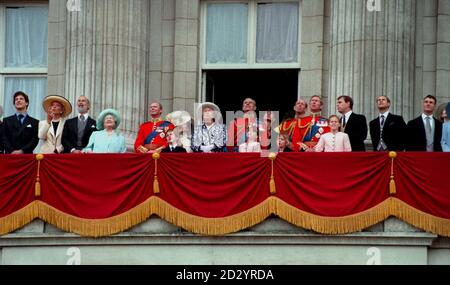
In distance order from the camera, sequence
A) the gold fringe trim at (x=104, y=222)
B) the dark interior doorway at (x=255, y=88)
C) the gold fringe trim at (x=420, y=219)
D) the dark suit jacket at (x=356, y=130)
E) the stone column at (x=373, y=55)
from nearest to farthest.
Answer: the gold fringe trim at (x=420, y=219)
the gold fringe trim at (x=104, y=222)
the dark suit jacket at (x=356, y=130)
the stone column at (x=373, y=55)
the dark interior doorway at (x=255, y=88)

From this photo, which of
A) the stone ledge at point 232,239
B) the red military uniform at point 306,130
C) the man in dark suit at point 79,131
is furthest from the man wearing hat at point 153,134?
the red military uniform at point 306,130

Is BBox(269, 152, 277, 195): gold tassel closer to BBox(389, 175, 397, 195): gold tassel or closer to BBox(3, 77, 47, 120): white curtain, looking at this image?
BBox(389, 175, 397, 195): gold tassel

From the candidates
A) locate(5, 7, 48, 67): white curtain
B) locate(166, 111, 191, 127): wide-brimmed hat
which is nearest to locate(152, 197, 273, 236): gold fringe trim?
locate(166, 111, 191, 127): wide-brimmed hat

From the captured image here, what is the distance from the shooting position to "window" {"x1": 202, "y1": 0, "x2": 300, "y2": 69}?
115ft

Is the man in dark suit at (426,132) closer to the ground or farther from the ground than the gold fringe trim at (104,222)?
farther from the ground

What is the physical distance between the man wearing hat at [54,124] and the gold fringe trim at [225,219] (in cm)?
163

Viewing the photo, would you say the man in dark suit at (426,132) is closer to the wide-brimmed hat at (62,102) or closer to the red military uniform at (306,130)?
the red military uniform at (306,130)

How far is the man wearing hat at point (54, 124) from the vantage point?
3111cm

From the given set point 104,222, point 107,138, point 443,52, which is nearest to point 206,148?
point 107,138

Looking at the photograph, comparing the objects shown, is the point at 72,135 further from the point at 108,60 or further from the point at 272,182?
the point at 272,182

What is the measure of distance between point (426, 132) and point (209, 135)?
3904mm

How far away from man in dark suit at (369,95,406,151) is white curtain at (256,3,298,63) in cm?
500

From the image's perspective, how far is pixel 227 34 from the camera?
116ft

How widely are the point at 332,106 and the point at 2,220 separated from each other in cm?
733
